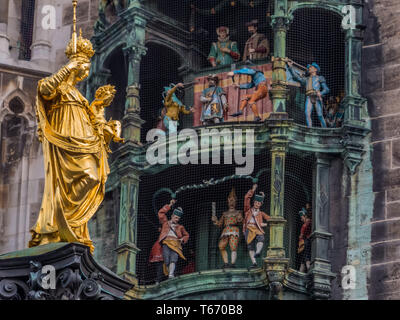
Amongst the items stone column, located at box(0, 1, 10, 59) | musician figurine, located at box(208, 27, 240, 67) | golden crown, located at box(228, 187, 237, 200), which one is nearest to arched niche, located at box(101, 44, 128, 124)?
musician figurine, located at box(208, 27, 240, 67)

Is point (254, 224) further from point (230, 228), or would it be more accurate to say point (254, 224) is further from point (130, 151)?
point (130, 151)

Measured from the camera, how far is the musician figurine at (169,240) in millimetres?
A: 36781

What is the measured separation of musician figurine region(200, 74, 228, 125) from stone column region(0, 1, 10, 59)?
14.0 ft

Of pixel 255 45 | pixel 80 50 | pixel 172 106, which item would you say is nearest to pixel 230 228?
pixel 172 106

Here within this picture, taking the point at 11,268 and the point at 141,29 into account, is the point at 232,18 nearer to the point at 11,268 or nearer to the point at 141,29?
the point at 141,29

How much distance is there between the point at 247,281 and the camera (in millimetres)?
35594

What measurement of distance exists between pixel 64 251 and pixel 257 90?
43.1 feet

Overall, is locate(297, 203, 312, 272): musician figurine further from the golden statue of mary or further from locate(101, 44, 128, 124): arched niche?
the golden statue of mary

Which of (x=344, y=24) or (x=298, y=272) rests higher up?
(x=344, y=24)

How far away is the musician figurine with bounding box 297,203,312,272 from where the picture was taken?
36.2 m
